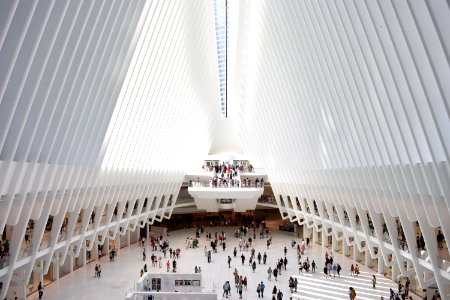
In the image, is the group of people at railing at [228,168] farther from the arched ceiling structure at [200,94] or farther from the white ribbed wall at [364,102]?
the white ribbed wall at [364,102]

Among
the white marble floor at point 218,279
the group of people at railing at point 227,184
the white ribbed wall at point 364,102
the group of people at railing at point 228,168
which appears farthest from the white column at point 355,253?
the group of people at railing at point 228,168

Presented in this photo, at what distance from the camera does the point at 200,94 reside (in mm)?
32375

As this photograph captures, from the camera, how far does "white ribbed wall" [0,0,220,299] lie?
10055mm

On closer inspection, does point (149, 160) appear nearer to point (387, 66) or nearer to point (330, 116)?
point (330, 116)

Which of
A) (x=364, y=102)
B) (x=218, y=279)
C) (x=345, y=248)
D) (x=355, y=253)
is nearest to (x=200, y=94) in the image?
(x=218, y=279)

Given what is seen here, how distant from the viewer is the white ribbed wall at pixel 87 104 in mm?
10055

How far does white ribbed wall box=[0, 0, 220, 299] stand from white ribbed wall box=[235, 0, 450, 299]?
5161 millimetres

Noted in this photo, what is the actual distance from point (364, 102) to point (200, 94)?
18955mm

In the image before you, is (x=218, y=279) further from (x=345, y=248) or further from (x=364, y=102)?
(x=364, y=102)

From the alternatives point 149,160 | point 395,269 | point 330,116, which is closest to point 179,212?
point 149,160

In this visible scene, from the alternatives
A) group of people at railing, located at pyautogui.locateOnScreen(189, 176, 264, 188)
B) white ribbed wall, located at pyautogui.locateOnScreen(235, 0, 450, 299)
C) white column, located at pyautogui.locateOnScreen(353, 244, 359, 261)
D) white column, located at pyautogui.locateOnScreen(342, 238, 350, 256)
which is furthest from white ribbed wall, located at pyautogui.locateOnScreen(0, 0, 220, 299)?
white column, located at pyautogui.locateOnScreen(353, 244, 359, 261)

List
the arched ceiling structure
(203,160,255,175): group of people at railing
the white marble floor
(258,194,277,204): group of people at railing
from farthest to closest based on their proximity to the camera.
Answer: (258,194,277,204): group of people at railing
(203,160,255,175): group of people at railing
the white marble floor
the arched ceiling structure

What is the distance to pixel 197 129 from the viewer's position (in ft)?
123

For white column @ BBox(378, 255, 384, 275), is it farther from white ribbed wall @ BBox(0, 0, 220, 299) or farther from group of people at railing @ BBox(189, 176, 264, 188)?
white ribbed wall @ BBox(0, 0, 220, 299)
